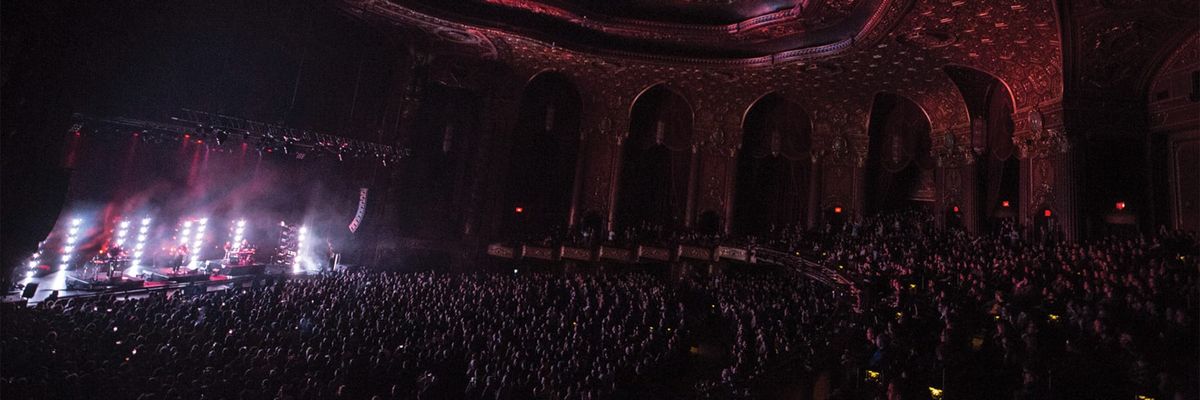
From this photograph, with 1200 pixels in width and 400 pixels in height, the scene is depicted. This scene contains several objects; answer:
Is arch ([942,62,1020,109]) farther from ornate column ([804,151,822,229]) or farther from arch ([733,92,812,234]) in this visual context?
ornate column ([804,151,822,229])

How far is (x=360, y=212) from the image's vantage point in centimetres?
2152

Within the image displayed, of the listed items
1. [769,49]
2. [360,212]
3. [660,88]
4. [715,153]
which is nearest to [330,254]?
[360,212]

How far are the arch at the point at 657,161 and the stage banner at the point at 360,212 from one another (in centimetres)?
1088

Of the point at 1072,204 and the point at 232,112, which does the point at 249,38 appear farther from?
the point at 1072,204

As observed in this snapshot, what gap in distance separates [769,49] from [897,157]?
299 inches

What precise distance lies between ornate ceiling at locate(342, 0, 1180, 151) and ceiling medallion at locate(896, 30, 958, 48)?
26mm

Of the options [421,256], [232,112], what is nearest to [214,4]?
[232,112]

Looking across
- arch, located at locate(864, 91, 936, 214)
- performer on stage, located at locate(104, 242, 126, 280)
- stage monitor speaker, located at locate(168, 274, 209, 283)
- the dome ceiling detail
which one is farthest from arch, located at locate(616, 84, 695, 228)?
performer on stage, located at locate(104, 242, 126, 280)

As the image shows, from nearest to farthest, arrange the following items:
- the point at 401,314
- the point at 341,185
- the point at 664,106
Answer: the point at 401,314
the point at 341,185
the point at 664,106

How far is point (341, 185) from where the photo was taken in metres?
22.0

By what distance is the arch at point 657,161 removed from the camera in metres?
23.8

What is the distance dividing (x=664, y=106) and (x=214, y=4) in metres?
17.1

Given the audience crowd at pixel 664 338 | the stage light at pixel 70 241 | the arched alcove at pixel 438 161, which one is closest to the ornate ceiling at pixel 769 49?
the arched alcove at pixel 438 161

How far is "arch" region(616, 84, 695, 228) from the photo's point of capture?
2382cm
